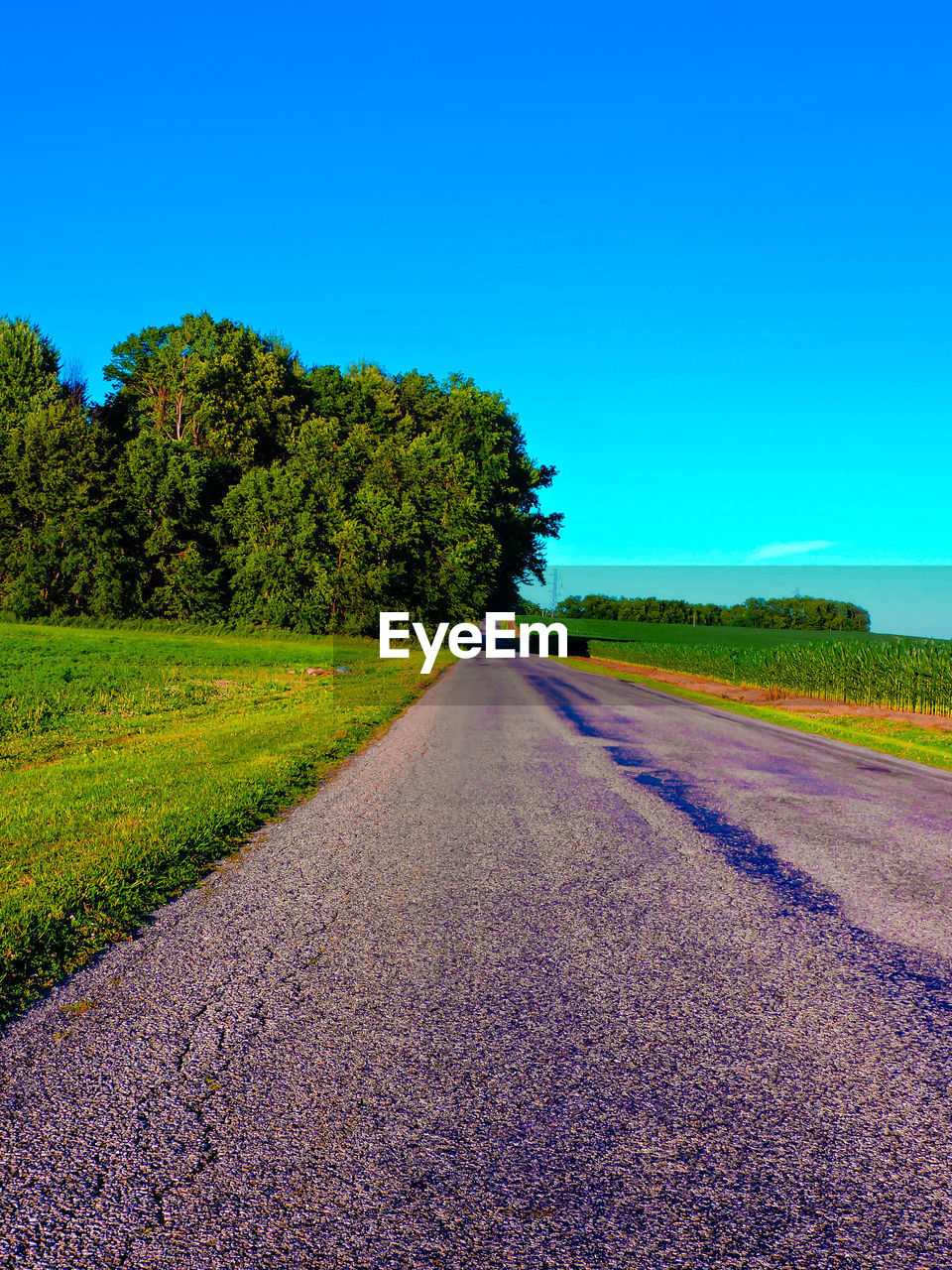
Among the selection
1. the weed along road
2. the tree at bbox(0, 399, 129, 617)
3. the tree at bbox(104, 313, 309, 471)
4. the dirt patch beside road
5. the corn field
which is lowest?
the dirt patch beside road

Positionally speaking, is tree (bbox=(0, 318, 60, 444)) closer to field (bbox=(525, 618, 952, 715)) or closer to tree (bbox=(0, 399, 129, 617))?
tree (bbox=(0, 399, 129, 617))

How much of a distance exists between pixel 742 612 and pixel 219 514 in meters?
91.0

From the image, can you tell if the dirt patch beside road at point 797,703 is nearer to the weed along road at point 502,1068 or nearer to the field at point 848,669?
the field at point 848,669

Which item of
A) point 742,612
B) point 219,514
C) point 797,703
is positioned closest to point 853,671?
point 797,703

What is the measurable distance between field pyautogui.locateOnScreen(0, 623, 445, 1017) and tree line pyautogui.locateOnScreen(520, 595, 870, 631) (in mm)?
98605

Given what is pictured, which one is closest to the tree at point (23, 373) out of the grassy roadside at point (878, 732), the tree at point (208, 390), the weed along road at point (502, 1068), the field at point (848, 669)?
the tree at point (208, 390)

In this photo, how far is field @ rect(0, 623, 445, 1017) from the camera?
486 centimetres

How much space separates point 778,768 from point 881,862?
191 inches

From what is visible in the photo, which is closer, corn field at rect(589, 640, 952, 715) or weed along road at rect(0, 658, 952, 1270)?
weed along road at rect(0, 658, 952, 1270)

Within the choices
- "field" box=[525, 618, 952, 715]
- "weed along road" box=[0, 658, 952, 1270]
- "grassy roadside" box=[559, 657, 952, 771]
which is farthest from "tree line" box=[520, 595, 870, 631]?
"weed along road" box=[0, 658, 952, 1270]

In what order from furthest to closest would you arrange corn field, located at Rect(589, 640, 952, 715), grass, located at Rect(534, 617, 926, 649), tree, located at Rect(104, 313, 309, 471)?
1. grass, located at Rect(534, 617, 926, 649)
2. tree, located at Rect(104, 313, 309, 471)
3. corn field, located at Rect(589, 640, 952, 715)

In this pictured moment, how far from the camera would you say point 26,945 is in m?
4.32

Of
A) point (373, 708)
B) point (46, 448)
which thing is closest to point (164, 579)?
point (46, 448)

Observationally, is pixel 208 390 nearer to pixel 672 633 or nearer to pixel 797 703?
pixel 797 703
